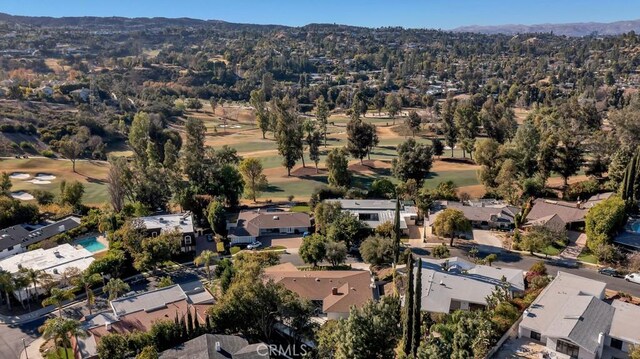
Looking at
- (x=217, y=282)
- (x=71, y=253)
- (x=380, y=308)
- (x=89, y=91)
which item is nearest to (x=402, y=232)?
(x=217, y=282)

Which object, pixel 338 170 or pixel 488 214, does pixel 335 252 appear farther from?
pixel 338 170

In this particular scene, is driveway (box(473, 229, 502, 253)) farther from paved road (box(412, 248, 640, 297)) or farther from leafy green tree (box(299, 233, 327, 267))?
leafy green tree (box(299, 233, 327, 267))

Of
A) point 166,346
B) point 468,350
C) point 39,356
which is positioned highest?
point 468,350

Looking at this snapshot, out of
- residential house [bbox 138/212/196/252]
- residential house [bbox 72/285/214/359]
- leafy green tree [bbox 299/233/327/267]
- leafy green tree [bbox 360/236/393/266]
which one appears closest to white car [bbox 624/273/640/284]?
leafy green tree [bbox 360/236/393/266]

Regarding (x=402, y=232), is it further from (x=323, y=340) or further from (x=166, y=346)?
(x=166, y=346)

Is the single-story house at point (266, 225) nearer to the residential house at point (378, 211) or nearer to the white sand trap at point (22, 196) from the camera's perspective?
the residential house at point (378, 211)

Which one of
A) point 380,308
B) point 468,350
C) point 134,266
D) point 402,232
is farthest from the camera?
point 402,232
